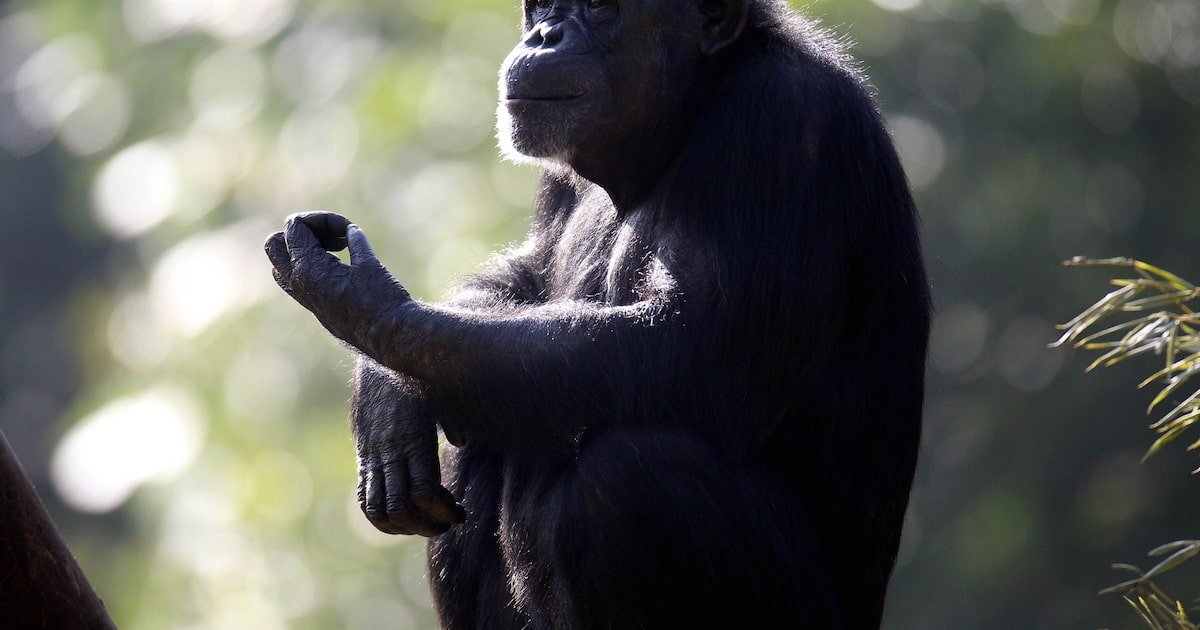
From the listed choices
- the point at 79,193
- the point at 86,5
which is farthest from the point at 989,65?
the point at 79,193

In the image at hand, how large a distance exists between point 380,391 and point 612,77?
1.22 meters

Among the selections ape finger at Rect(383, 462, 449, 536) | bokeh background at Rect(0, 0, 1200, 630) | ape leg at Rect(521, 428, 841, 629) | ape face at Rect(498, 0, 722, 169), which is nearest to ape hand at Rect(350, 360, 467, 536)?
ape finger at Rect(383, 462, 449, 536)

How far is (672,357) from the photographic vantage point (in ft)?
13.7

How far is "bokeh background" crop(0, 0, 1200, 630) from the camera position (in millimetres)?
11352

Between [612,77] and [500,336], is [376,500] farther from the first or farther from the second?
[612,77]

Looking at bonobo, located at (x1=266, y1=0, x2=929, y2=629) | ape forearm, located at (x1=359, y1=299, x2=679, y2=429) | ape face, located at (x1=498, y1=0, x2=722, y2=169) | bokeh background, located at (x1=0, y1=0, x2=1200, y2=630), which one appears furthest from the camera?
bokeh background, located at (x1=0, y1=0, x2=1200, y2=630)

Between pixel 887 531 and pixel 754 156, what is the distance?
1.20 m

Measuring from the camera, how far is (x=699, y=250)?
4.31 m

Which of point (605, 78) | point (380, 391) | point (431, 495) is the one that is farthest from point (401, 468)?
point (605, 78)

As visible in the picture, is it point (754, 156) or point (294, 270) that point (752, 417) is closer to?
point (754, 156)

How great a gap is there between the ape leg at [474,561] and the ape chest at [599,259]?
0.62 metres

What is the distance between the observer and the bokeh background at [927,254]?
11.4 metres

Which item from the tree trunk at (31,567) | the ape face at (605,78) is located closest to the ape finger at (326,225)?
the ape face at (605,78)

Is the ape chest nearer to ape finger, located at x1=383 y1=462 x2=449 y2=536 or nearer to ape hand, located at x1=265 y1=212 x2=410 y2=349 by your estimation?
ape hand, located at x1=265 y1=212 x2=410 y2=349
